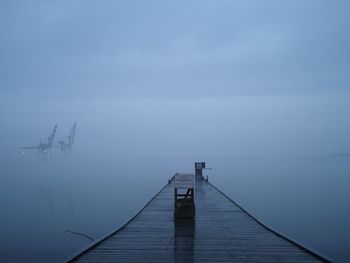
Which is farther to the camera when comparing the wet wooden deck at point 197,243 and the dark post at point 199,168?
the dark post at point 199,168

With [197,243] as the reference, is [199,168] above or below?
above

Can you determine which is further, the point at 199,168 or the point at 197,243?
the point at 199,168

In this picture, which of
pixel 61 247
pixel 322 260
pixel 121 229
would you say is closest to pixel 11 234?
pixel 61 247

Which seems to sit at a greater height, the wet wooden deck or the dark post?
the dark post

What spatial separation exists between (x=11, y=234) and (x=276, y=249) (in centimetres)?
1629

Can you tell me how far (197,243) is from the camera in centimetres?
897

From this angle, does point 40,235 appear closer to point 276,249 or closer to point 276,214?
point 276,249

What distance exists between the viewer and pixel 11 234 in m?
20.1

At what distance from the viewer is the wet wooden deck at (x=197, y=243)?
770 cm

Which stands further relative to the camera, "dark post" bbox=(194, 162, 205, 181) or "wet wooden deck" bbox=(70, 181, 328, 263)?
"dark post" bbox=(194, 162, 205, 181)

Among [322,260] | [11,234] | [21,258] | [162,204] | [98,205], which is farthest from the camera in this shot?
[98,205]

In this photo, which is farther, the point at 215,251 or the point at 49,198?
the point at 49,198

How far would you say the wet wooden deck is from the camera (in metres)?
7.70

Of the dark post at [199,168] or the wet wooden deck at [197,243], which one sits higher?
the dark post at [199,168]
